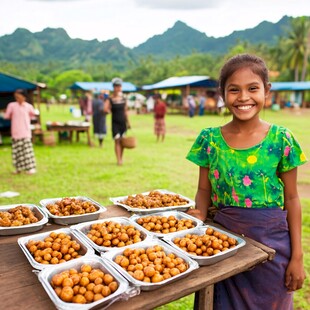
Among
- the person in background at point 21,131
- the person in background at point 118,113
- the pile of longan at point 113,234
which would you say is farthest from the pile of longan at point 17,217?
the person in background at point 118,113

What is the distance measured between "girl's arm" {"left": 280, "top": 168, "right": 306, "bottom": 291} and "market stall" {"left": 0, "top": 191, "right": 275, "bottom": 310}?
0.17 metres

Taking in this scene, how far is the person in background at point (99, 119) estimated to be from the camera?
11141 millimetres

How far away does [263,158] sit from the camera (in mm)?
1801

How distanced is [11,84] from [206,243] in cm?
1110

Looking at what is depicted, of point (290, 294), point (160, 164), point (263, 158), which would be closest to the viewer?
point (263, 158)

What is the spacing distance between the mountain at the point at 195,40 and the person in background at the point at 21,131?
153m

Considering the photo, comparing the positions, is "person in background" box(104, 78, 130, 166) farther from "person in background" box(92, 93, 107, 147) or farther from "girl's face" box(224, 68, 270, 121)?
"girl's face" box(224, 68, 270, 121)

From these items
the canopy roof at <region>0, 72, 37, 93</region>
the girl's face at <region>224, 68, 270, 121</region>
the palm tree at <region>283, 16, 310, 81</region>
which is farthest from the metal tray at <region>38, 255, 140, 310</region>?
the palm tree at <region>283, 16, 310, 81</region>

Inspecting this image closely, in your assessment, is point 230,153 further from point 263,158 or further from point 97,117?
point 97,117

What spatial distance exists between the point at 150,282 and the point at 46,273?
1.57 feet

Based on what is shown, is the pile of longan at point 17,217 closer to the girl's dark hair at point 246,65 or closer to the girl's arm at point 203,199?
the girl's arm at point 203,199

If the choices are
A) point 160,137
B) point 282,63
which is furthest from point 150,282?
point 282,63

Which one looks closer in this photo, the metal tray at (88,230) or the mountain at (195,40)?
the metal tray at (88,230)

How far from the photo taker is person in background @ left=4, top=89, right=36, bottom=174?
6824mm
